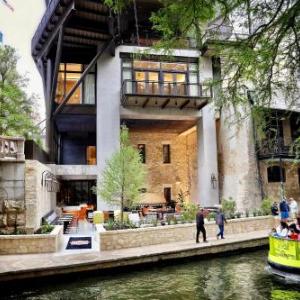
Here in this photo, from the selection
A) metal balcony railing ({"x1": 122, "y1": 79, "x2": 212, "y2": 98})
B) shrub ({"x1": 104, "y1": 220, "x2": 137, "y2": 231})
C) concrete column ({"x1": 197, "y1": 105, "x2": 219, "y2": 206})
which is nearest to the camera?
shrub ({"x1": 104, "y1": 220, "x2": 137, "y2": 231})

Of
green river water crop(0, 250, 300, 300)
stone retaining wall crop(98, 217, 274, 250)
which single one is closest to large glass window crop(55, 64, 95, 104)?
stone retaining wall crop(98, 217, 274, 250)

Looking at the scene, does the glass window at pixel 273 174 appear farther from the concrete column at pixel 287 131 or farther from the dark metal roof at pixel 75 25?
the dark metal roof at pixel 75 25

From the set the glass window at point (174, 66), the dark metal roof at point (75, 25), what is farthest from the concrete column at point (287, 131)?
the dark metal roof at point (75, 25)

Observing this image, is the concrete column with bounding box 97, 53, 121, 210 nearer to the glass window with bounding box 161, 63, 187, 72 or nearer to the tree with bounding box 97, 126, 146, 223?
the glass window with bounding box 161, 63, 187, 72

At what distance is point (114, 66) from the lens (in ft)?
76.6

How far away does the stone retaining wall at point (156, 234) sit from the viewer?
13438 millimetres

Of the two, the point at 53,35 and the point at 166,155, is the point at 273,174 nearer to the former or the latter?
the point at 166,155

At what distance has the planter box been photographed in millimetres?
12523

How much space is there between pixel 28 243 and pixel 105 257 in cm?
308

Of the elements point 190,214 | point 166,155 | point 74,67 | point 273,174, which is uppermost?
point 74,67

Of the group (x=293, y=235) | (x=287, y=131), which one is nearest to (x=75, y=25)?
(x=293, y=235)

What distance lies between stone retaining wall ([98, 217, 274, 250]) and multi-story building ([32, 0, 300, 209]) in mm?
6323

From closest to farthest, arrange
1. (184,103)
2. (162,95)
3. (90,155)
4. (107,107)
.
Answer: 1. (162,95)
2. (107,107)
3. (184,103)
4. (90,155)

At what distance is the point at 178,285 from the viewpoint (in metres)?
9.98
